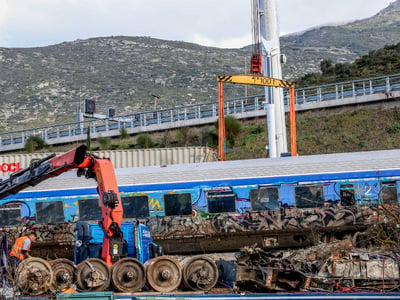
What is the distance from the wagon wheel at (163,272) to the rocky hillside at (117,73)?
70953 millimetres

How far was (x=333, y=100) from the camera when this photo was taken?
144ft

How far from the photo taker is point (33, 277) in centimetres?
1612

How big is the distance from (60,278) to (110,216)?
252 centimetres

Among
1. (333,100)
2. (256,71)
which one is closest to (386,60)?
(333,100)

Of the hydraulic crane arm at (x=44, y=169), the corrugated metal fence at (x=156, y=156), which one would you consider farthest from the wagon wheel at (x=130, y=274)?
the corrugated metal fence at (x=156, y=156)

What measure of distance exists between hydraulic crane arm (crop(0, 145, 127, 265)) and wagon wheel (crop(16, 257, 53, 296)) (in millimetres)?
1574

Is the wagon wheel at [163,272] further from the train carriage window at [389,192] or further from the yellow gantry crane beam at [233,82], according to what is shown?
the yellow gantry crane beam at [233,82]

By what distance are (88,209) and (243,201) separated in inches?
220

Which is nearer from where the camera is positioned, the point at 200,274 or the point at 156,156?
the point at 200,274

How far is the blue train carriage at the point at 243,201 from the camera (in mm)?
21078

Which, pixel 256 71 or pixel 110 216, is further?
pixel 256 71

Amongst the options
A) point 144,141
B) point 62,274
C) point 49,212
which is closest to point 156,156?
point 49,212

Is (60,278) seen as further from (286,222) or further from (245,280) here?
(286,222)

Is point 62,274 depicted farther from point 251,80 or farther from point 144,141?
point 144,141
